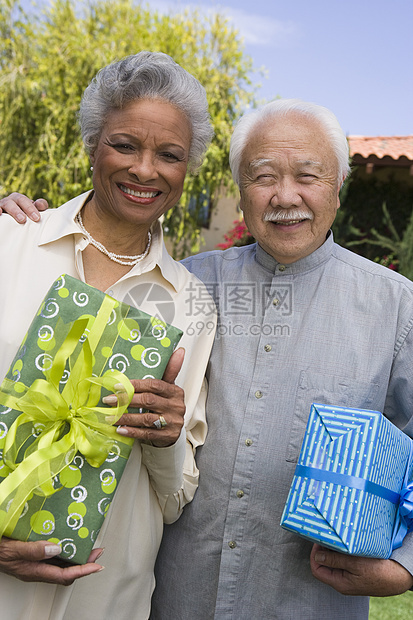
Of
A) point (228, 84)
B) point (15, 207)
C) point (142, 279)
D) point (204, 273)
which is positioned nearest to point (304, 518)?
point (142, 279)

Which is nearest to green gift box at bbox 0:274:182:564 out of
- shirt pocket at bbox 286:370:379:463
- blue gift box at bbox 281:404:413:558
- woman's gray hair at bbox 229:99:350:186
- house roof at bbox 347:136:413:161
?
blue gift box at bbox 281:404:413:558

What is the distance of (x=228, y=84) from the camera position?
1100cm

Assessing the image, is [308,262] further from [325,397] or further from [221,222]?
[221,222]

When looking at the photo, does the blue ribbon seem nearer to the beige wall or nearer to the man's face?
the man's face

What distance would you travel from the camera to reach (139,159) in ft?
6.32

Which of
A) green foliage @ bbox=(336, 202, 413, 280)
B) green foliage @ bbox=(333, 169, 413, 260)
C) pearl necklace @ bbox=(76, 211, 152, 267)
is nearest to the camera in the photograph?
pearl necklace @ bbox=(76, 211, 152, 267)

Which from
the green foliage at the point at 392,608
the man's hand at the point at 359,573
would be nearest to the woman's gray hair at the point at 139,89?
the man's hand at the point at 359,573

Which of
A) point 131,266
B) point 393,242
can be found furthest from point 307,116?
point 393,242

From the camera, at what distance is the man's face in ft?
6.59

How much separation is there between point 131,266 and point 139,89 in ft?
2.01

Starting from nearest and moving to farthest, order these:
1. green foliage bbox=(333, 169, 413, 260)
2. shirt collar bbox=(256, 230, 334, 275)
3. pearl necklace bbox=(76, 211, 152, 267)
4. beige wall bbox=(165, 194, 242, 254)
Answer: pearl necklace bbox=(76, 211, 152, 267) → shirt collar bbox=(256, 230, 334, 275) → green foliage bbox=(333, 169, 413, 260) → beige wall bbox=(165, 194, 242, 254)

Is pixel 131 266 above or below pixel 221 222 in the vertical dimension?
below

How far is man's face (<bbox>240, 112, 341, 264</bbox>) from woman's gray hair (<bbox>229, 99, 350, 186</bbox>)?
0.08ft

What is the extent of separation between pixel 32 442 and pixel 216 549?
0.85 m
